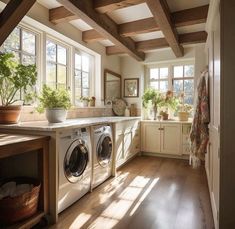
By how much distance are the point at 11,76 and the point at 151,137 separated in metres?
3.07

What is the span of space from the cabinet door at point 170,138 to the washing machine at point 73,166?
2.18m

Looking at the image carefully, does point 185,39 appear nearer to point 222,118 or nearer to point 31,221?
point 222,118

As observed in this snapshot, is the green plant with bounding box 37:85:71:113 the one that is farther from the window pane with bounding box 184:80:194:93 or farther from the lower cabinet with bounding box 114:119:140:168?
the window pane with bounding box 184:80:194:93

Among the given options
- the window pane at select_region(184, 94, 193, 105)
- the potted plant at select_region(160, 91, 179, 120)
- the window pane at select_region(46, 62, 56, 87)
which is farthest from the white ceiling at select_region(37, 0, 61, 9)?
the window pane at select_region(184, 94, 193, 105)

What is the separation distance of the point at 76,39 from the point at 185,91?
2612 millimetres

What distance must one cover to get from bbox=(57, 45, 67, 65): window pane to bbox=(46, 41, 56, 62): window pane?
0.09 meters

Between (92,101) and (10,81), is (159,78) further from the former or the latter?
(10,81)

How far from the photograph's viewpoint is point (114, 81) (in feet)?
14.8

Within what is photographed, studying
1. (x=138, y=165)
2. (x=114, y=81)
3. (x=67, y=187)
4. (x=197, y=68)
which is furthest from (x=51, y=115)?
(x=197, y=68)

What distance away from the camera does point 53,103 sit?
7.25ft

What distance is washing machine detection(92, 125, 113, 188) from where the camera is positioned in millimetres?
2541

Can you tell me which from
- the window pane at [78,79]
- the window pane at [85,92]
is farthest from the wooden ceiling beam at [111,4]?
the window pane at [85,92]

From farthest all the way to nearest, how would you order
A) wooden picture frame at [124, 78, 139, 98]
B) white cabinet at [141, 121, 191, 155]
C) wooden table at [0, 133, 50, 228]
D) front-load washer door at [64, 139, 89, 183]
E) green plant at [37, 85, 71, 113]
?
wooden picture frame at [124, 78, 139, 98] < white cabinet at [141, 121, 191, 155] < green plant at [37, 85, 71, 113] < front-load washer door at [64, 139, 89, 183] < wooden table at [0, 133, 50, 228]

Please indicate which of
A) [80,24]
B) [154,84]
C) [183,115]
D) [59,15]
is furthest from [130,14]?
[183,115]
